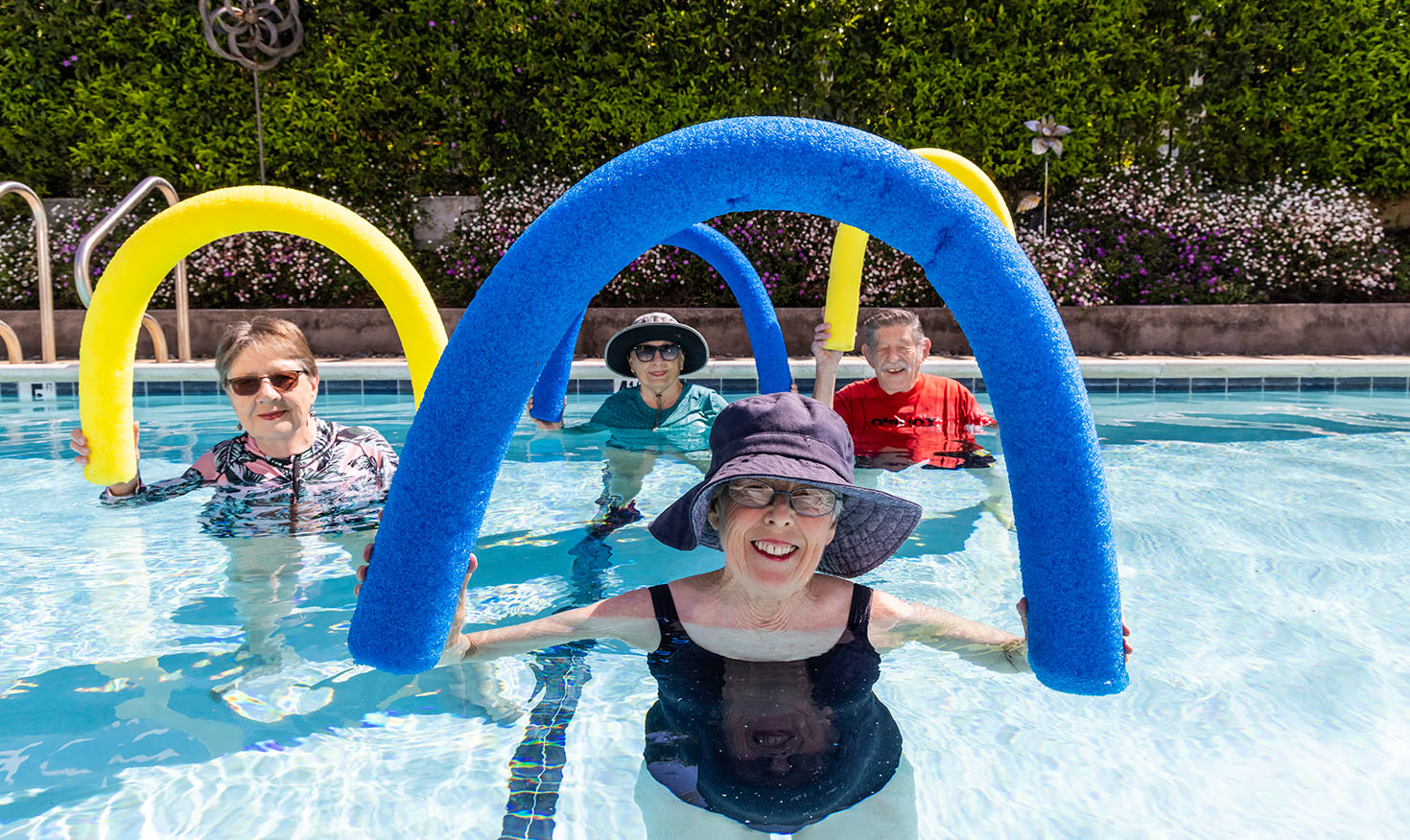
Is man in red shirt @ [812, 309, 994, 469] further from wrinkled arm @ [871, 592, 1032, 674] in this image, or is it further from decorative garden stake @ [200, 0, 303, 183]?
decorative garden stake @ [200, 0, 303, 183]

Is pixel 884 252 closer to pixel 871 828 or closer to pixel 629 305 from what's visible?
pixel 629 305

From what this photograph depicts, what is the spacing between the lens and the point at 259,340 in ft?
12.1

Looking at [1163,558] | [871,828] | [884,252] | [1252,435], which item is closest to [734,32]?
[884,252]

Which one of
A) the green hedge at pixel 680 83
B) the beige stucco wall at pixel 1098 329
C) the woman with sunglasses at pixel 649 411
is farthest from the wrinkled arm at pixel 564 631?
the green hedge at pixel 680 83

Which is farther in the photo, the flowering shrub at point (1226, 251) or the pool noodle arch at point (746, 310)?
the flowering shrub at point (1226, 251)

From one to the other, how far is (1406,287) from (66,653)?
14.7m

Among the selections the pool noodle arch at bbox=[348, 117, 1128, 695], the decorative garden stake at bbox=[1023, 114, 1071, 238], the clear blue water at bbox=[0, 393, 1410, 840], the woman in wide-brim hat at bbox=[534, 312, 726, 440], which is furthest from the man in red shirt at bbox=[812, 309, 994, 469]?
the decorative garden stake at bbox=[1023, 114, 1071, 238]

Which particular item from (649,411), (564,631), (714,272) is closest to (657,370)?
(649,411)

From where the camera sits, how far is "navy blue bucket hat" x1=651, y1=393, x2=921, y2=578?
2.14m

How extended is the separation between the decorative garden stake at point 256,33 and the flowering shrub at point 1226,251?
10.3 meters

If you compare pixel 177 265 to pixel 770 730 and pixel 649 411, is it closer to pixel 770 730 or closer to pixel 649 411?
pixel 649 411

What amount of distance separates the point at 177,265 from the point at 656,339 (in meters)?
6.64

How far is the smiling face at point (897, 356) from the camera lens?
19.0 feet

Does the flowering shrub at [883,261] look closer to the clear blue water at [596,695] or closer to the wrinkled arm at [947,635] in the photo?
the clear blue water at [596,695]
